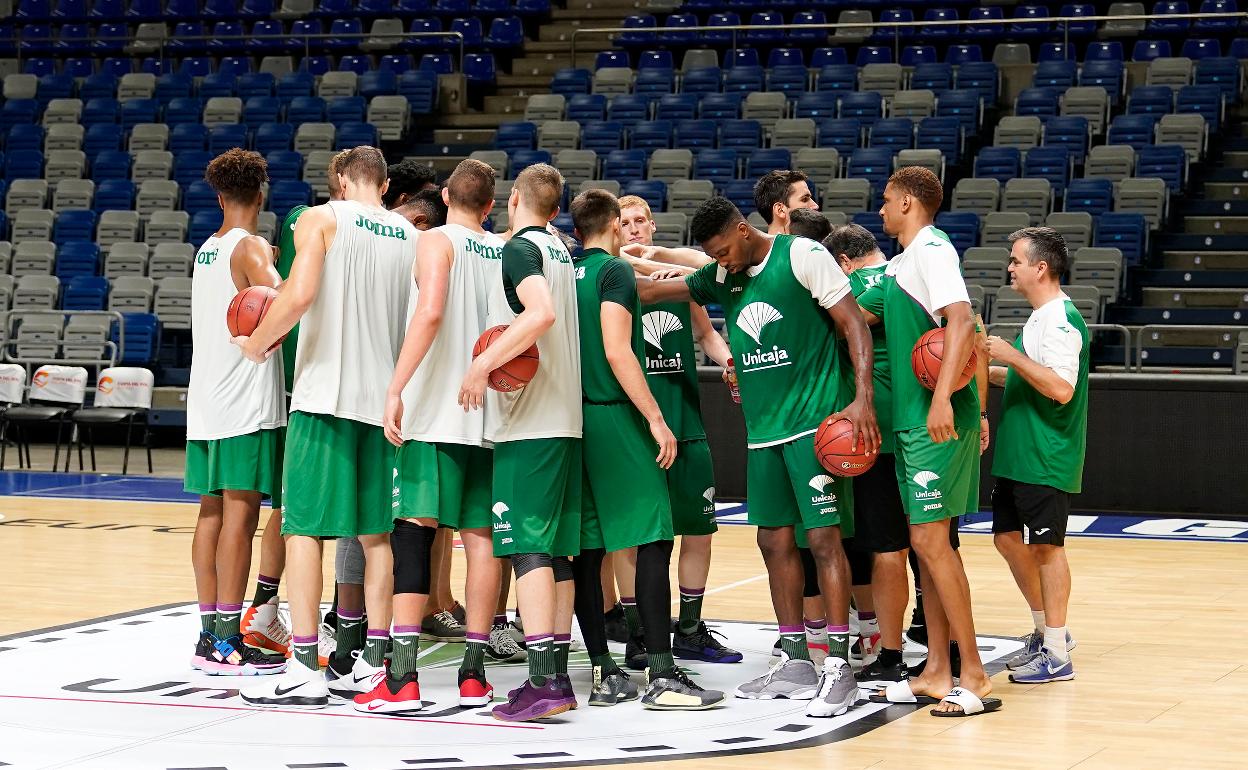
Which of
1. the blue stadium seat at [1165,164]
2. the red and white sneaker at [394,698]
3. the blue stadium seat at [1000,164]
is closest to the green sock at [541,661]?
the red and white sneaker at [394,698]

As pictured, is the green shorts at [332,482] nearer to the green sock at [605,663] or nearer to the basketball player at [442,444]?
the basketball player at [442,444]

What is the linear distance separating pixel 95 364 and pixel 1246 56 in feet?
40.7

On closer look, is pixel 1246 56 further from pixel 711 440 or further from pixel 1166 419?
pixel 711 440

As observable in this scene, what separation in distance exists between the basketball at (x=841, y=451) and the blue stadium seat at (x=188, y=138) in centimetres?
1520

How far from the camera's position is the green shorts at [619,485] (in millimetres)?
5637

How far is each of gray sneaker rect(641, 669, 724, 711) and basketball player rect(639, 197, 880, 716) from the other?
233 millimetres

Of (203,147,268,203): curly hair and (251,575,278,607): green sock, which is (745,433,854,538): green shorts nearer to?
(251,575,278,607): green sock

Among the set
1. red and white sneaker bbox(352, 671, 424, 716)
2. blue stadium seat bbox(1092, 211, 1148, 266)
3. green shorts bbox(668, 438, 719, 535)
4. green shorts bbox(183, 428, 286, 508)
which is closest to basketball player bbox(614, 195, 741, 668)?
green shorts bbox(668, 438, 719, 535)

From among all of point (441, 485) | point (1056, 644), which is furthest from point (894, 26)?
point (441, 485)

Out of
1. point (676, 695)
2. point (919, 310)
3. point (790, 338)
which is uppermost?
point (919, 310)

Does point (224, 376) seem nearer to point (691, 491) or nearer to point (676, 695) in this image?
point (691, 491)

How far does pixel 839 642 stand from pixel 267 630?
7.74 feet

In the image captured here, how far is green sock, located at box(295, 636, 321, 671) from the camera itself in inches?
223

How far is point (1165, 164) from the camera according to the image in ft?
49.8
